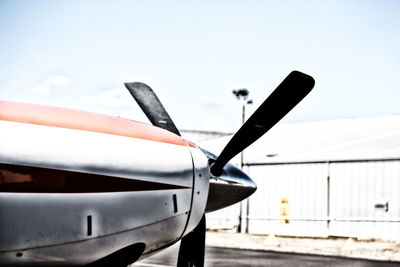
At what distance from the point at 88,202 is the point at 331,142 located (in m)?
27.0

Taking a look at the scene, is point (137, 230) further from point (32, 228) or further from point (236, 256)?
point (236, 256)

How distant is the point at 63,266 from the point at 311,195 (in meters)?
24.2

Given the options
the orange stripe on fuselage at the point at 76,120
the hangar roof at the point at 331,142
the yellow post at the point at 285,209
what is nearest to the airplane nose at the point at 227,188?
the orange stripe on fuselage at the point at 76,120

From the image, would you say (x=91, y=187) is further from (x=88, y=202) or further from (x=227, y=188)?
(x=227, y=188)

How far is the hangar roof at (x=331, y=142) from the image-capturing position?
27103 millimetres

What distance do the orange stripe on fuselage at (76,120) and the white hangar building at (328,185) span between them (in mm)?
21401

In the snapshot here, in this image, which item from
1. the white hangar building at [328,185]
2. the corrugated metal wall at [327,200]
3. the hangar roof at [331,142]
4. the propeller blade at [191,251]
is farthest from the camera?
the hangar roof at [331,142]

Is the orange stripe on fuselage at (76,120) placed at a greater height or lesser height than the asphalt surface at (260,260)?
greater

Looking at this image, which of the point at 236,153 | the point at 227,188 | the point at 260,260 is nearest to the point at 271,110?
the point at 236,153

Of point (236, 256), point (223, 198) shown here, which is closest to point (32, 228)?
point (223, 198)

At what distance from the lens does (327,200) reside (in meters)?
27.1

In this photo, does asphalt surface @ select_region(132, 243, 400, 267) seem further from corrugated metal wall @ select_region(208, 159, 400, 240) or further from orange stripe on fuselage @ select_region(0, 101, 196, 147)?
Result: orange stripe on fuselage @ select_region(0, 101, 196, 147)

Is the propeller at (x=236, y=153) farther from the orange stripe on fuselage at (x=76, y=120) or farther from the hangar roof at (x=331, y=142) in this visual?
the hangar roof at (x=331, y=142)

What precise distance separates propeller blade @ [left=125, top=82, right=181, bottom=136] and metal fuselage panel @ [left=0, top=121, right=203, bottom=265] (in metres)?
1.55
